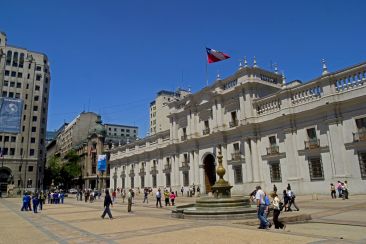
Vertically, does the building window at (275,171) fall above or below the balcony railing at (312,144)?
below

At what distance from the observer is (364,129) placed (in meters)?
25.0

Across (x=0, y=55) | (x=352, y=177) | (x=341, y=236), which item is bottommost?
(x=341, y=236)

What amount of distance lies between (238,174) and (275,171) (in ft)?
17.6

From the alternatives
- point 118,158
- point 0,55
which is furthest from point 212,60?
point 0,55

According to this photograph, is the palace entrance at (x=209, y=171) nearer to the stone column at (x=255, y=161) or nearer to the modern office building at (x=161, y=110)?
the stone column at (x=255, y=161)

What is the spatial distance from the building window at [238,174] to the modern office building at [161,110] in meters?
55.6

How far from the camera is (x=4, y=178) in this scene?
238ft

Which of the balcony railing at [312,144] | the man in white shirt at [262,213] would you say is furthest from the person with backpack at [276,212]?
the balcony railing at [312,144]

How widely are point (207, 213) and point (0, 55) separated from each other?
3144 inches

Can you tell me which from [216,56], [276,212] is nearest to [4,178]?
[216,56]

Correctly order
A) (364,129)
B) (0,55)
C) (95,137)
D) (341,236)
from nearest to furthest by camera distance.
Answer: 1. (341,236)
2. (364,129)
3. (0,55)
4. (95,137)

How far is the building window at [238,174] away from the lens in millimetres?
35812

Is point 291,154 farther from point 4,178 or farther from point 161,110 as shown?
point 161,110

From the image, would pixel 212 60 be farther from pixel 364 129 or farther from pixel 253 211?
pixel 253 211
